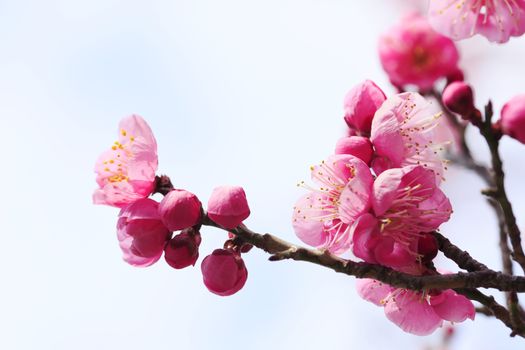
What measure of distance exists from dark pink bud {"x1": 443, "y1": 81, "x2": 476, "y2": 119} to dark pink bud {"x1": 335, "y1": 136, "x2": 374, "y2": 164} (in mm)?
549

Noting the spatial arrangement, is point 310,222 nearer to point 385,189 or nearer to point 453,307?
point 385,189

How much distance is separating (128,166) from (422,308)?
810 millimetres

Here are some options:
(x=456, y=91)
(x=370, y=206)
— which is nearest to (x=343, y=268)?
(x=370, y=206)

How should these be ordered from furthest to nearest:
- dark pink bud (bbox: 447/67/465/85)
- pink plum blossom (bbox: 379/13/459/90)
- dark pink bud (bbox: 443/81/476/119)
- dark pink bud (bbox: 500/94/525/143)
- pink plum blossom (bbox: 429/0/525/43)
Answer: pink plum blossom (bbox: 379/13/459/90) → dark pink bud (bbox: 447/67/465/85) → pink plum blossom (bbox: 429/0/525/43) → dark pink bud (bbox: 443/81/476/119) → dark pink bud (bbox: 500/94/525/143)

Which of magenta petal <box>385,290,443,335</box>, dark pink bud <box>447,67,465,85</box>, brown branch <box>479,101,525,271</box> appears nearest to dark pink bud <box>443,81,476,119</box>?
brown branch <box>479,101,525,271</box>

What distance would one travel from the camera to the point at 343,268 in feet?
4.55

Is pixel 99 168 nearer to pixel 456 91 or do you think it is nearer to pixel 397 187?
pixel 397 187

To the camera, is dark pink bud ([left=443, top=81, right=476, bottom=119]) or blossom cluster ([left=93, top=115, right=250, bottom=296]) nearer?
blossom cluster ([left=93, top=115, right=250, bottom=296])

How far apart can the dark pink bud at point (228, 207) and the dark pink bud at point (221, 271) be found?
0.28ft

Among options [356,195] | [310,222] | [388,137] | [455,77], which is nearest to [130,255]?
[310,222]

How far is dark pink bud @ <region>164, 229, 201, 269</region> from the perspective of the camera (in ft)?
4.97

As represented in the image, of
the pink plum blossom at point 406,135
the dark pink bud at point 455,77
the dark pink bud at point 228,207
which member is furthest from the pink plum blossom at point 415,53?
the dark pink bud at point 228,207

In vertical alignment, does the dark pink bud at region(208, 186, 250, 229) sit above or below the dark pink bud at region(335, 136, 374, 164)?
above

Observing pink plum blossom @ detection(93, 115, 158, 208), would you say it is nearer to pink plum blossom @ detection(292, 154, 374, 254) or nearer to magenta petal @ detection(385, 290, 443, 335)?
pink plum blossom @ detection(292, 154, 374, 254)
